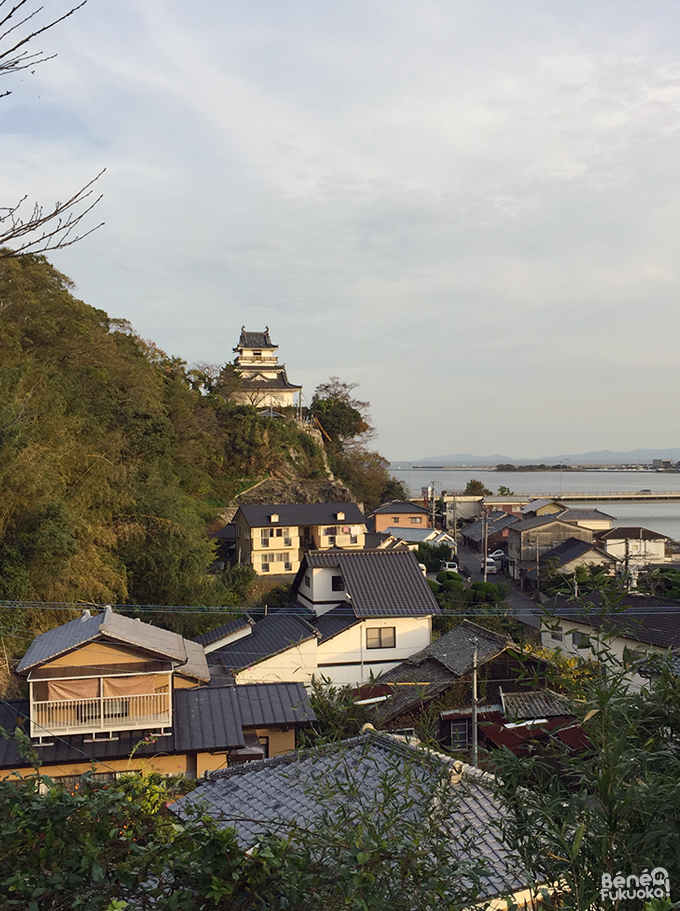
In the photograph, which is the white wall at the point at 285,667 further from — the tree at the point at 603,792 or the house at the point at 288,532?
the tree at the point at 603,792

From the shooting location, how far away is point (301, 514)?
2584 centimetres

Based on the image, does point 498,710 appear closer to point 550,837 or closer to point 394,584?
point 394,584

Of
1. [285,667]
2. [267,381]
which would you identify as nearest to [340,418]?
[267,381]

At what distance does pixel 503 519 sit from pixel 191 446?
20782 millimetres

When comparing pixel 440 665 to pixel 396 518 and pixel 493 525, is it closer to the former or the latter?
pixel 396 518

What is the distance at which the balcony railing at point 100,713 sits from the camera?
8008 millimetres

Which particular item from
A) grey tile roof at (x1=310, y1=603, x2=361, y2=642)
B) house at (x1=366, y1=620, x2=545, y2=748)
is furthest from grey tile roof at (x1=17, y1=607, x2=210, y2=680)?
grey tile roof at (x1=310, y1=603, x2=361, y2=642)

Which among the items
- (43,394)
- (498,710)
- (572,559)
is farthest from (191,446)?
(498,710)

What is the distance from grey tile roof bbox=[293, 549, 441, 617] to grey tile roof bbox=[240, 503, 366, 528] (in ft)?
24.4

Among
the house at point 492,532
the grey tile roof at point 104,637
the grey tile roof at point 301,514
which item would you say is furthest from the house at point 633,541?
the grey tile roof at point 104,637

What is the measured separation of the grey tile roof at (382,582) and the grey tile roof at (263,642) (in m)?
1.53

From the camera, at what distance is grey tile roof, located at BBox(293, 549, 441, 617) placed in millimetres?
15359

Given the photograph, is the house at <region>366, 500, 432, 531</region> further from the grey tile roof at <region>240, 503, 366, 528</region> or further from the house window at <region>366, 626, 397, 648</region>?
the house window at <region>366, 626, 397, 648</region>

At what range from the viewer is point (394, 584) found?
16.2 meters
